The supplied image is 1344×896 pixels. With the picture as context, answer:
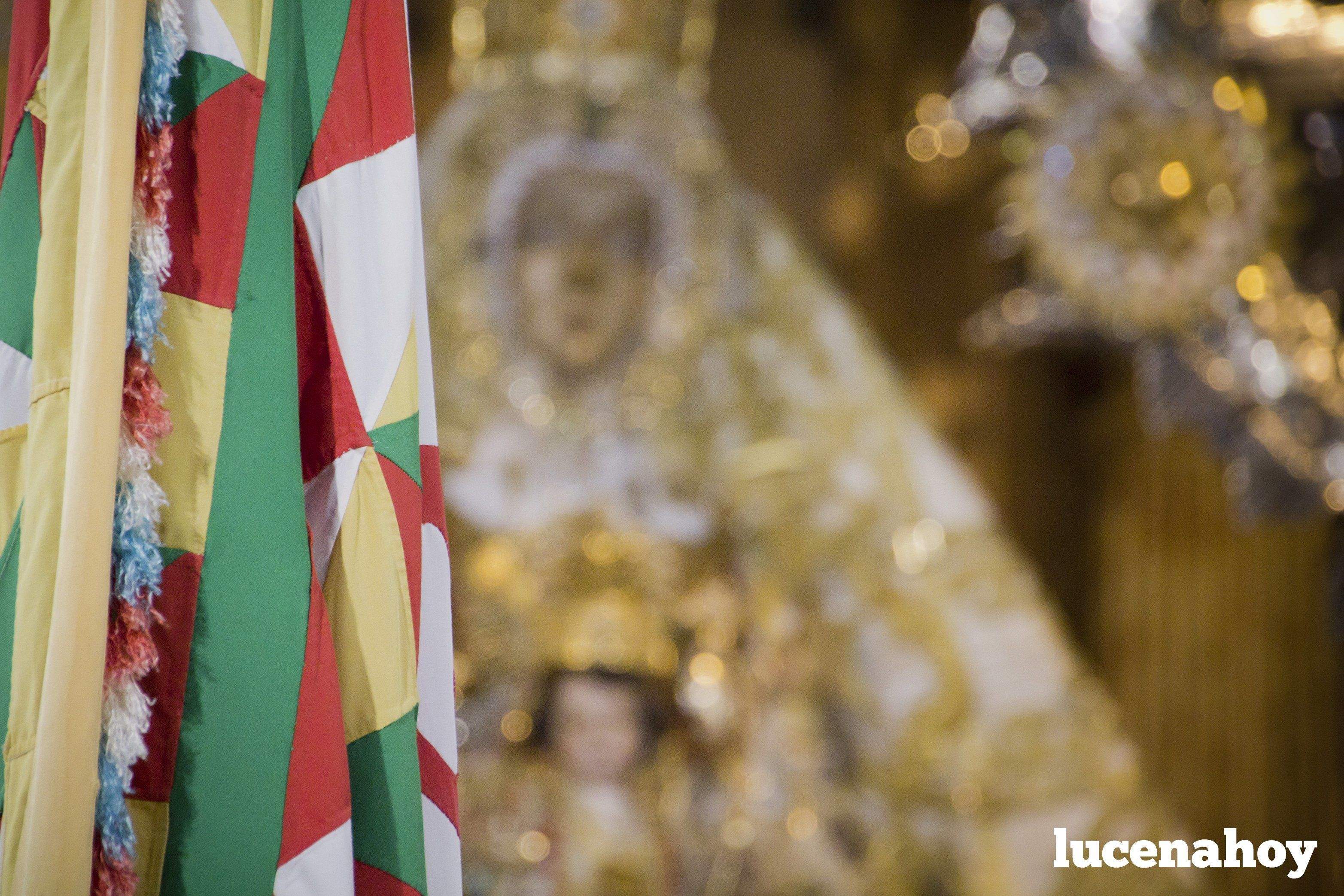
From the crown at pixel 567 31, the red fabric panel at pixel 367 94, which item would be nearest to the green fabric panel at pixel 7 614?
the red fabric panel at pixel 367 94

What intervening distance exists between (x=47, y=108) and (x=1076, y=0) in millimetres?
2962

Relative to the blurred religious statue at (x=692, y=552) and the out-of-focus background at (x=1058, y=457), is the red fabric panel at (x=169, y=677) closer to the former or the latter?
the blurred religious statue at (x=692, y=552)

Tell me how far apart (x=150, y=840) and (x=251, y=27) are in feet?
1.81

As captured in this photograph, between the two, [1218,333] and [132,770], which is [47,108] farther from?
[1218,333]

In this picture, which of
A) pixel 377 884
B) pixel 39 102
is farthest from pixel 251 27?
pixel 377 884

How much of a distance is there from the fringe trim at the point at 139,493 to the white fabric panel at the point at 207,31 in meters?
0.01

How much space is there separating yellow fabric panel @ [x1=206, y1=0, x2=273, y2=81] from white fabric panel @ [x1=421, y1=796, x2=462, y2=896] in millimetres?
560

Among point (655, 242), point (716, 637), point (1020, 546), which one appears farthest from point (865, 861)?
point (655, 242)

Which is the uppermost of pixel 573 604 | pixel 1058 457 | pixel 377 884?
pixel 1058 457

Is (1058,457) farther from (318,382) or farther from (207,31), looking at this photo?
(207,31)

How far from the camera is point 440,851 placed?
778mm

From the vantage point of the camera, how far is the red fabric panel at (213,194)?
2.26 feet

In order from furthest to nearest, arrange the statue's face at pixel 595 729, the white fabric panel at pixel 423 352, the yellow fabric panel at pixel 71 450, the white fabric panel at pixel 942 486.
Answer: the white fabric panel at pixel 942 486
the statue's face at pixel 595 729
the white fabric panel at pixel 423 352
the yellow fabric panel at pixel 71 450

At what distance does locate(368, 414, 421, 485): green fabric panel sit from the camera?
731 millimetres
